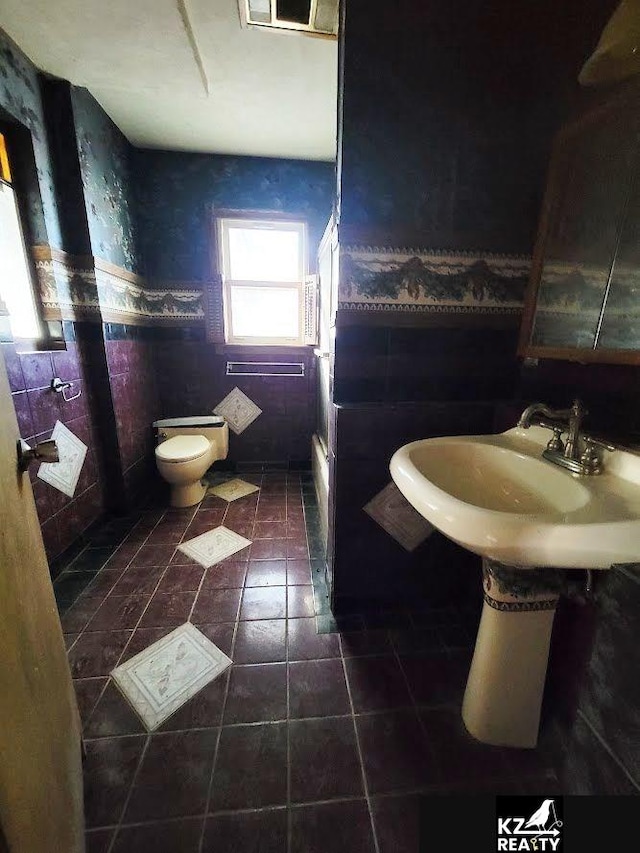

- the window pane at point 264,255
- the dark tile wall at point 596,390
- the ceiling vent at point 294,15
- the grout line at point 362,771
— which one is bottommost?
the grout line at point 362,771

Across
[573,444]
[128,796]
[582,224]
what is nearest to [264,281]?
[582,224]

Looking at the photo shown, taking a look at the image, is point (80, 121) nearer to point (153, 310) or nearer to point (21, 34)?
point (21, 34)

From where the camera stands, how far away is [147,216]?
2318 millimetres

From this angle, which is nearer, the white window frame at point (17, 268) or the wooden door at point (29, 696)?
the wooden door at point (29, 696)

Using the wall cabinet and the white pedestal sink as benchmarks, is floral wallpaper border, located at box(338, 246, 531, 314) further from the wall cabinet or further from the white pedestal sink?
the white pedestal sink

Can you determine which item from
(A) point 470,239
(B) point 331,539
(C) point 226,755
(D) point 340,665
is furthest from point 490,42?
(C) point 226,755

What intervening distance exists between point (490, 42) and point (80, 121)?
191cm

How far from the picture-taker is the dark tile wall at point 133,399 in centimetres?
200

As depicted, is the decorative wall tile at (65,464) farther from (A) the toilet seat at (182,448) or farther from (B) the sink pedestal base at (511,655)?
(B) the sink pedestal base at (511,655)

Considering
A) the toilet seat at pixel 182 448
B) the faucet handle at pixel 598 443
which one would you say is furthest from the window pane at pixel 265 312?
the faucet handle at pixel 598 443

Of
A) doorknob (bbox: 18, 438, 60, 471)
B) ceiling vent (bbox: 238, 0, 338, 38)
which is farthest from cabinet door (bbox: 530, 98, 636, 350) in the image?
doorknob (bbox: 18, 438, 60, 471)

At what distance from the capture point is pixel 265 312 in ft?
8.77

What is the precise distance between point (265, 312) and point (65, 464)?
5.70 ft

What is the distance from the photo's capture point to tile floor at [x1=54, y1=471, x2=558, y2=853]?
2.55 feet
